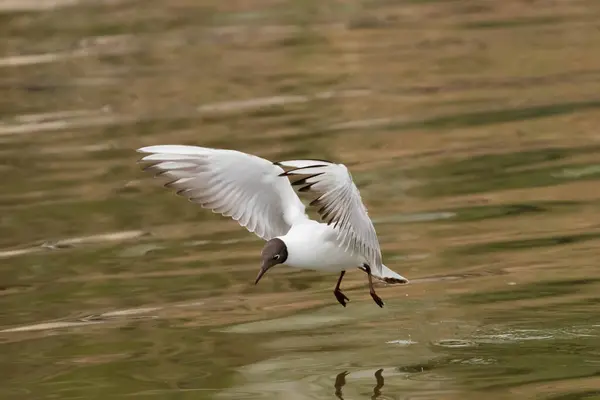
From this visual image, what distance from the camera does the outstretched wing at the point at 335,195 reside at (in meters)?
7.73

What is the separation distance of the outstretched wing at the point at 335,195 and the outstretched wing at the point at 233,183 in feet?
2.40

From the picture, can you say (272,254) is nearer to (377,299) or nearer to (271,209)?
(271,209)

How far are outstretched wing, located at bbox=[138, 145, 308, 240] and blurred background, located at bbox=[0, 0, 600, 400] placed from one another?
0.69 metres

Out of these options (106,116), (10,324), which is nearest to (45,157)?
(106,116)

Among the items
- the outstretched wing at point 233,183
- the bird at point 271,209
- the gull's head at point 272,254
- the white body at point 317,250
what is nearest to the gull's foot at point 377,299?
the bird at point 271,209

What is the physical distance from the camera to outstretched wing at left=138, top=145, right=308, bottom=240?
882 centimetres

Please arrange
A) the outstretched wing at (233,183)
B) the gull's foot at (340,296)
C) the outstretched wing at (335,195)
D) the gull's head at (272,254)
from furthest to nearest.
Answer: the gull's foot at (340,296)
the outstretched wing at (233,183)
the gull's head at (272,254)
the outstretched wing at (335,195)

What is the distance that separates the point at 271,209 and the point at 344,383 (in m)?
1.42

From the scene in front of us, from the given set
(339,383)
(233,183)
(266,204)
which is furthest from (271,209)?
(339,383)

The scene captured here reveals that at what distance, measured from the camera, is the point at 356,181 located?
12.8 meters

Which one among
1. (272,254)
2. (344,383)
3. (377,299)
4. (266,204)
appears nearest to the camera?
(344,383)

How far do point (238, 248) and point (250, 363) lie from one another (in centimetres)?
276

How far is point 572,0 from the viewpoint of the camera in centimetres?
2155

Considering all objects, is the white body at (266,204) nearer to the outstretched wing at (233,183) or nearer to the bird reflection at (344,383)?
the outstretched wing at (233,183)
